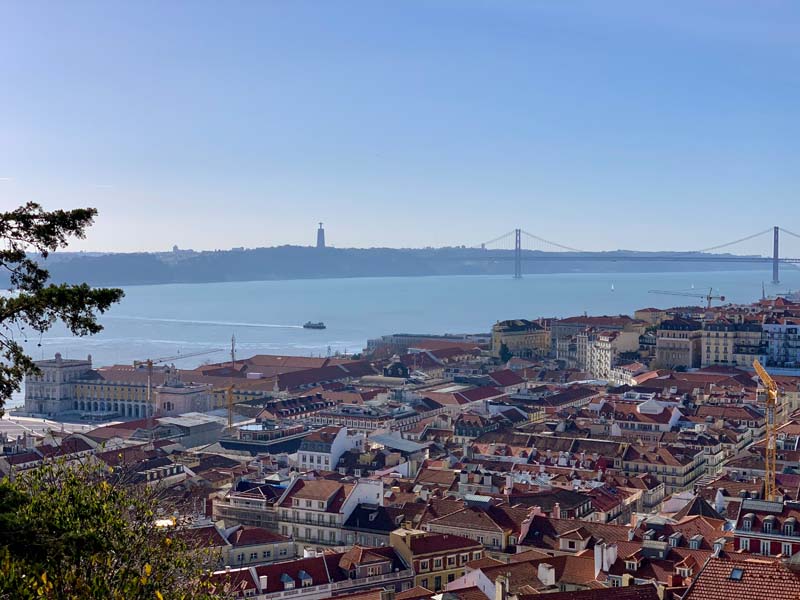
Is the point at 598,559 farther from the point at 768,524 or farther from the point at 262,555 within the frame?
the point at 262,555

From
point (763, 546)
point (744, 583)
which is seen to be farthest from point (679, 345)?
point (744, 583)

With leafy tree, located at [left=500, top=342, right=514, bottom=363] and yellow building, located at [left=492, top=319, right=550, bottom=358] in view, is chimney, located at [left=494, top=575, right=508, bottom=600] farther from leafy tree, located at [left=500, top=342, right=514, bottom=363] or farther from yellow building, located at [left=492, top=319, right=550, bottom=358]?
yellow building, located at [left=492, top=319, right=550, bottom=358]

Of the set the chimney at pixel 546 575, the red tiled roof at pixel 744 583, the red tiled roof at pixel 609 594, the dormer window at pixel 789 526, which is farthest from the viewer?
the dormer window at pixel 789 526

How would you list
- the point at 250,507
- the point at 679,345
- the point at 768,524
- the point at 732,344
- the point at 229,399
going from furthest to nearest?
the point at 679,345 → the point at 732,344 → the point at 229,399 → the point at 250,507 → the point at 768,524

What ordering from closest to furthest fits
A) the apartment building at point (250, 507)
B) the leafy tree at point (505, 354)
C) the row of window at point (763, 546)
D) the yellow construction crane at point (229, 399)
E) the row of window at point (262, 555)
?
the row of window at point (763, 546) → the row of window at point (262, 555) → the apartment building at point (250, 507) → the yellow construction crane at point (229, 399) → the leafy tree at point (505, 354)

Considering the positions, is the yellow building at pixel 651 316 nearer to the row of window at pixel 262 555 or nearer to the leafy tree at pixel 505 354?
the leafy tree at pixel 505 354

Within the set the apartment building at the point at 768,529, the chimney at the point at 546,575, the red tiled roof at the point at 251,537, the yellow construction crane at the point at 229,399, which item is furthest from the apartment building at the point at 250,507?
the yellow construction crane at the point at 229,399

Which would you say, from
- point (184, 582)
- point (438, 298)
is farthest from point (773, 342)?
point (438, 298)

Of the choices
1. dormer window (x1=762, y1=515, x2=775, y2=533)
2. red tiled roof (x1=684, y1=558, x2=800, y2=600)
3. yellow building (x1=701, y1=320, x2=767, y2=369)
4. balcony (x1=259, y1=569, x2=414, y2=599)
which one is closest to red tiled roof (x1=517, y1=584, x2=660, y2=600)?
red tiled roof (x1=684, y1=558, x2=800, y2=600)
